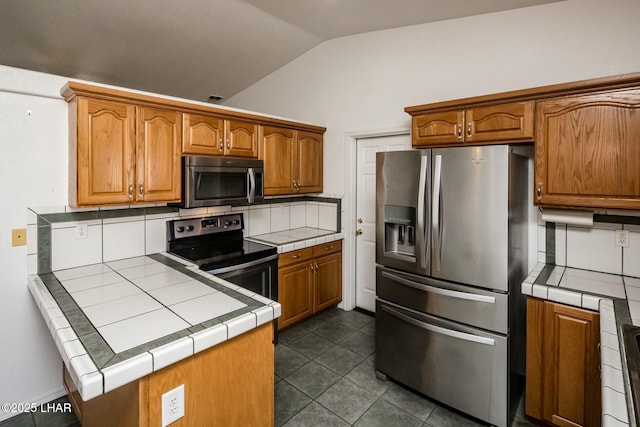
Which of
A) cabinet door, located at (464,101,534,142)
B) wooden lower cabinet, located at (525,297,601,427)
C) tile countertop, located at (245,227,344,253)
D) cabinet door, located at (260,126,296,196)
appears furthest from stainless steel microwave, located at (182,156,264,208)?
wooden lower cabinet, located at (525,297,601,427)

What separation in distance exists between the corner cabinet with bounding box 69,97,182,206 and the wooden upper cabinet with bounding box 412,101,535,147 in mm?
1838

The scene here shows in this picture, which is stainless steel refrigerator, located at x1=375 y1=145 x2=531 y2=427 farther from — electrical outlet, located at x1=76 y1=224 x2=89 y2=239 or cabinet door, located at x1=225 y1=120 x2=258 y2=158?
electrical outlet, located at x1=76 y1=224 x2=89 y2=239

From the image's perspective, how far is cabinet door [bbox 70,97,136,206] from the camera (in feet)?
6.66

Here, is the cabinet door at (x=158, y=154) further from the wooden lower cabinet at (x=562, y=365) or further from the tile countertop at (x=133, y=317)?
the wooden lower cabinet at (x=562, y=365)

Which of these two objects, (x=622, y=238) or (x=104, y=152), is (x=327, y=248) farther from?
(x=622, y=238)

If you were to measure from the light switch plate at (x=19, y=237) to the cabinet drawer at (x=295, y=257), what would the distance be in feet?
5.84

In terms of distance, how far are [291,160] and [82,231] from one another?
6.22 feet

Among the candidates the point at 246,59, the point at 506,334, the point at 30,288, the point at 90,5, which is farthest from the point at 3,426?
the point at 246,59

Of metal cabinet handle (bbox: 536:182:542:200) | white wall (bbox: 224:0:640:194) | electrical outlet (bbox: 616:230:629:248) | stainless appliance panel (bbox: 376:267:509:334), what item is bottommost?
stainless appliance panel (bbox: 376:267:509:334)

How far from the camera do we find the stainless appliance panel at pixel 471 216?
195cm

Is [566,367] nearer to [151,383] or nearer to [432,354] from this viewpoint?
[432,354]

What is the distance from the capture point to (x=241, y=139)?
9.61 feet

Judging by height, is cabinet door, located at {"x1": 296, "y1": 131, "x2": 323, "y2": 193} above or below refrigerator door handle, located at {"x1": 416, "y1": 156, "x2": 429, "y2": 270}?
above

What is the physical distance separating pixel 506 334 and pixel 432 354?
487 millimetres
